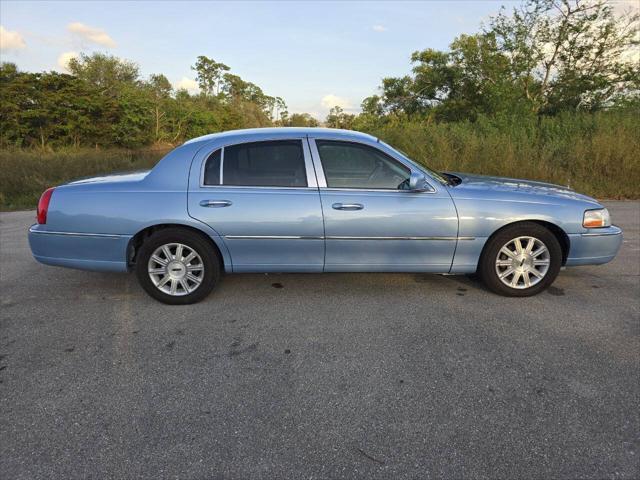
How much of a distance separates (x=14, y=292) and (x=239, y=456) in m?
3.50

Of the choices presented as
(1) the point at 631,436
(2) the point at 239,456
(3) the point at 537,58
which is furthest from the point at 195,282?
(3) the point at 537,58

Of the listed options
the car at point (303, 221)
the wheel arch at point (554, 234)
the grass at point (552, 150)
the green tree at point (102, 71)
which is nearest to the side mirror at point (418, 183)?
the car at point (303, 221)

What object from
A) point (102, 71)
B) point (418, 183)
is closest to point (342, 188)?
point (418, 183)

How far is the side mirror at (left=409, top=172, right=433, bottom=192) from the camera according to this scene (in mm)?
3670

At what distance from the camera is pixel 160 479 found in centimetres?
191

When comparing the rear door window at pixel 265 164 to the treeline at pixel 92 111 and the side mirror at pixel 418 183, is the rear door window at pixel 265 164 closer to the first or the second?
the side mirror at pixel 418 183

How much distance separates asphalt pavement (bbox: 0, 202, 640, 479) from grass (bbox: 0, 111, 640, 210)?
8584mm

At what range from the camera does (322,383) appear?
2.65m

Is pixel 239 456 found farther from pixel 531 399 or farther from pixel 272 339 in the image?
pixel 531 399

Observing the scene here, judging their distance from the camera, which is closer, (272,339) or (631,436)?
(631,436)

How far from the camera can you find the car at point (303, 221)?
12.3ft

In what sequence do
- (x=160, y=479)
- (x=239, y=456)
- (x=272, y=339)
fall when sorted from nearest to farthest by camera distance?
(x=160, y=479)
(x=239, y=456)
(x=272, y=339)

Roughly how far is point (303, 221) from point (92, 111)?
33643mm

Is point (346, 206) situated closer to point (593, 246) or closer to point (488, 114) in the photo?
point (593, 246)
